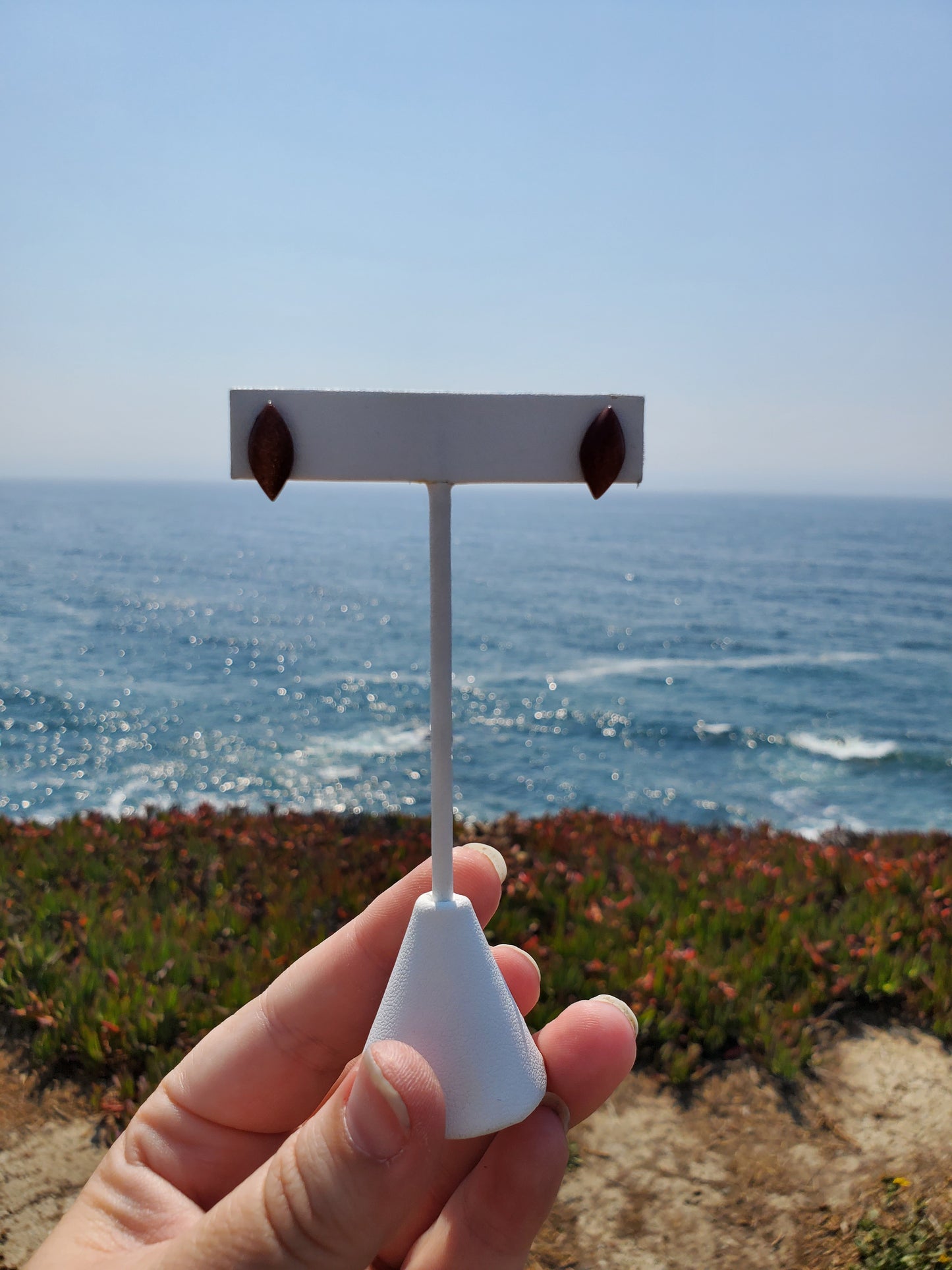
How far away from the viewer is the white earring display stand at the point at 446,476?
1.72 metres

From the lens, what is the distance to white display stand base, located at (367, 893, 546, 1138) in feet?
5.94

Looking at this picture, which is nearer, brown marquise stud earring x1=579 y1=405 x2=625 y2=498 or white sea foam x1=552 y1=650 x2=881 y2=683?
brown marquise stud earring x1=579 y1=405 x2=625 y2=498

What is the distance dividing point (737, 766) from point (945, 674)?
61.2 feet

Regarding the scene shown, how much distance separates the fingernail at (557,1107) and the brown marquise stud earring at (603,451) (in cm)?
142

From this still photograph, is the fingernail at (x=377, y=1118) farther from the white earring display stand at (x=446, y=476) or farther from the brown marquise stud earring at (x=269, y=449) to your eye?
the brown marquise stud earring at (x=269, y=449)

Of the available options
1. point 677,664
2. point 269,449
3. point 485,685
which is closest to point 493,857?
point 269,449

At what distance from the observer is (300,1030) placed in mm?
2393

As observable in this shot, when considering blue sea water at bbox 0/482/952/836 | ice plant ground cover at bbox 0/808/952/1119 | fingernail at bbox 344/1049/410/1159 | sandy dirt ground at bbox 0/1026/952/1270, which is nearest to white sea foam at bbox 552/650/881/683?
blue sea water at bbox 0/482/952/836

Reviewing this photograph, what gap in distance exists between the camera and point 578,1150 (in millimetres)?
4129

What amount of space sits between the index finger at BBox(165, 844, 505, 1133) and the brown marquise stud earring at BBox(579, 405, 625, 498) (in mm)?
1080

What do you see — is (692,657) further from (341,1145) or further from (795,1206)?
(341,1145)

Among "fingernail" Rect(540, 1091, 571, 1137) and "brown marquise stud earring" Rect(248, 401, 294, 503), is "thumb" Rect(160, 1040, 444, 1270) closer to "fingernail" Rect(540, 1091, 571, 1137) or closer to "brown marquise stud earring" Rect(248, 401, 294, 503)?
"fingernail" Rect(540, 1091, 571, 1137)

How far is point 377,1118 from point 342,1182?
0.49 feet

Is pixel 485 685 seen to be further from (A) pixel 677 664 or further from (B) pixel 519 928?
(B) pixel 519 928
